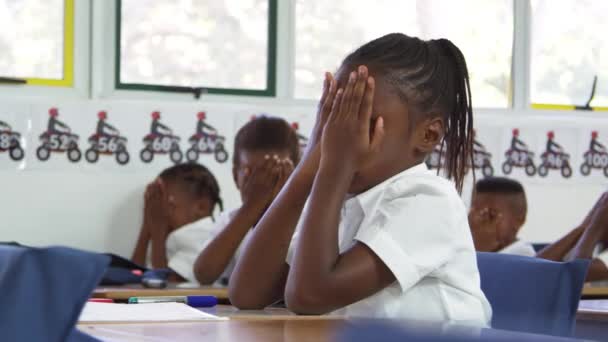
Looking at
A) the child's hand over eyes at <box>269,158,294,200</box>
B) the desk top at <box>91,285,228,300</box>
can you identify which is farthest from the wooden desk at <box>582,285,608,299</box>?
the desk top at <box>91,285,228,300</box>

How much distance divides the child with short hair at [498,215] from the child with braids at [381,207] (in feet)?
7.53

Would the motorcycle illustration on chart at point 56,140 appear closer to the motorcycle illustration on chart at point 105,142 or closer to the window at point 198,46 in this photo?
the motorcycle illustration on chart at point 105,142

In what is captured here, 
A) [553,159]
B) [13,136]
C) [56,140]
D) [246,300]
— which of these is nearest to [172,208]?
[56,140]

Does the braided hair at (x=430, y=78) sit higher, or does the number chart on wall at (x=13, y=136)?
the braided hair at (x=430, y=78)

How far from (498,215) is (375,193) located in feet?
8.68

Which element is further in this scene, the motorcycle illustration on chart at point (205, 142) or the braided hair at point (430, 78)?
the motorcycle illustration on chart at point (205, 142)

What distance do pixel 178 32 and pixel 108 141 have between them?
0.56 meters

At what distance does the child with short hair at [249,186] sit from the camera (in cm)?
295

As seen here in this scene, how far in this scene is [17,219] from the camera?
381 centimetres

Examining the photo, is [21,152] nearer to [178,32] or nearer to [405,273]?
[178,32]

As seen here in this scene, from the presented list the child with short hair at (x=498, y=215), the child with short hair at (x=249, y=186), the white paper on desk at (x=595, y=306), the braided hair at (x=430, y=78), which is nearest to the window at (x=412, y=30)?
the child with short hair at (x=498, y=215)

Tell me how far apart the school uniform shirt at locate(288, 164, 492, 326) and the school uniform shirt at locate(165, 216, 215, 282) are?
228 centimetres

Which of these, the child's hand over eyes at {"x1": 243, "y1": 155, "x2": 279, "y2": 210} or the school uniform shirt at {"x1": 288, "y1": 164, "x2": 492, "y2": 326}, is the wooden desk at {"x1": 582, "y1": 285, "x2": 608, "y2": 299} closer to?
the child's hand over eyes at {"x1": 243, "y1": 155, "x2": 279, "y2": 210}

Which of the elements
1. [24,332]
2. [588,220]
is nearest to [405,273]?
[24,332]
